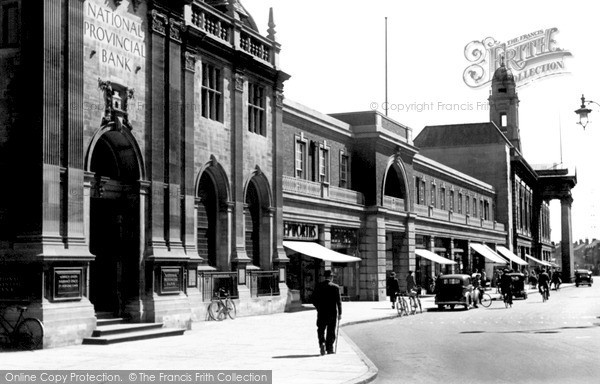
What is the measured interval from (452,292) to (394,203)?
10726 millimetres

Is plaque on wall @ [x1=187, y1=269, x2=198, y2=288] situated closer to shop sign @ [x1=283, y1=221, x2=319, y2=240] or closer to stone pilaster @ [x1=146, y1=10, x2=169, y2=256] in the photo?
stone pilaster @ [x1=146, y1=10, x2=169, y2=256]

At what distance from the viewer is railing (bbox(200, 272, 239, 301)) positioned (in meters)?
27.1

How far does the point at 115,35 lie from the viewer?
21.9m

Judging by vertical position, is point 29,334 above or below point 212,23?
below

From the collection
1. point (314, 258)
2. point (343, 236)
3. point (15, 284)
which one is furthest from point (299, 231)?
point (15, 284)

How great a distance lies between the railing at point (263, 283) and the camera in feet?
98.9

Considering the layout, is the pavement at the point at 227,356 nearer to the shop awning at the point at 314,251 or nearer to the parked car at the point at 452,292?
the shop awning at the point at 314,251

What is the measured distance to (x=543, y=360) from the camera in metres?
16.2

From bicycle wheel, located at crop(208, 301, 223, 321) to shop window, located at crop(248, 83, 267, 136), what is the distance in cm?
681

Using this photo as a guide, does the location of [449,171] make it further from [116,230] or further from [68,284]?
[68,284]

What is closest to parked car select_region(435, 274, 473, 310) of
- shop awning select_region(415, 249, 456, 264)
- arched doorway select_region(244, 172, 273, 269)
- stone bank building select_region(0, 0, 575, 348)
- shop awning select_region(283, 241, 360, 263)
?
shop awning select_region(283, 241, 360, 263)

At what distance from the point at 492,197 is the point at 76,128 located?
62.8 meters

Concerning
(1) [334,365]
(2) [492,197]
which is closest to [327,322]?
(1) [334,365]

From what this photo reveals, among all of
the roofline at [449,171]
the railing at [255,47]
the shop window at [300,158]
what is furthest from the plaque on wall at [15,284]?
the roofline at [449,171]
